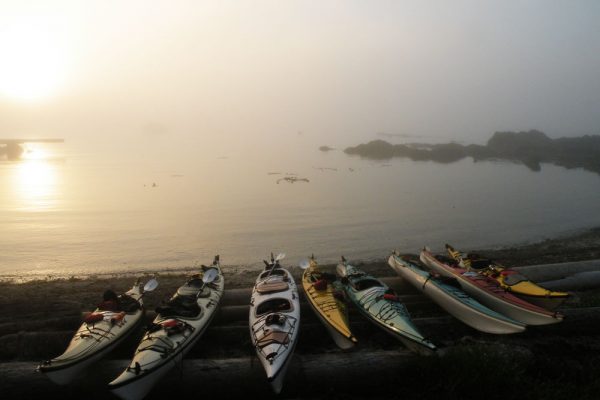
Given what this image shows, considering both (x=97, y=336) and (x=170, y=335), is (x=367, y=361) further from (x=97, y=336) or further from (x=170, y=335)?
(x=97, y=336)

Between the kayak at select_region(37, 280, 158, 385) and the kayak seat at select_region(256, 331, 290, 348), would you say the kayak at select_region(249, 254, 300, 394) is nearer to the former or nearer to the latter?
the kayak seat at select_region(256, 331, 290, 348)

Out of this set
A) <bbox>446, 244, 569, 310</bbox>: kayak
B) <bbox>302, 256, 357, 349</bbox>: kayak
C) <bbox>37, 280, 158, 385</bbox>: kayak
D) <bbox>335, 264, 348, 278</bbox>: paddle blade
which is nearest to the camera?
<bbox>37, 280, 158, 385</bbox>: kayak

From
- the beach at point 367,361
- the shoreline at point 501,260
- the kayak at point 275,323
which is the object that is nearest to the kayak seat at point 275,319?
the kayak at point 275,323

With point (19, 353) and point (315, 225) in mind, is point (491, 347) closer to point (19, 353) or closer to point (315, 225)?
point (19, 353)

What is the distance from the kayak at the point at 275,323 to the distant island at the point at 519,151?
62.9 m

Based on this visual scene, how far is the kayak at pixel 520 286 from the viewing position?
30.7 ft

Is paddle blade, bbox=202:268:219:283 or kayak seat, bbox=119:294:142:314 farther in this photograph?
paddle blade, bbox=202:268:219:283

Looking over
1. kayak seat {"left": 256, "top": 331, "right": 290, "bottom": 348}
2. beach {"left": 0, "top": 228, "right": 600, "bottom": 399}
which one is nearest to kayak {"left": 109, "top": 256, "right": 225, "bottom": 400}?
beach {"left": 0, "top": 228, "right": 600, "bottom": 399}

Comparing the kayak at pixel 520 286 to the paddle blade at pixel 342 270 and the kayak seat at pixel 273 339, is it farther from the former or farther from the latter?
the kayak seat at pixel 273 339

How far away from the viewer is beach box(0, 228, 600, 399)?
22.9 ft

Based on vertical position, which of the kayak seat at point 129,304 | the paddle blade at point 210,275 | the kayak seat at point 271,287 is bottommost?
the kayak seat at point 129,304

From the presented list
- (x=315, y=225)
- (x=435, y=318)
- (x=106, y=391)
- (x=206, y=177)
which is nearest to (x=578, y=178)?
(x=315, y=225)

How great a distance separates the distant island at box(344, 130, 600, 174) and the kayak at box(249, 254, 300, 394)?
206ft

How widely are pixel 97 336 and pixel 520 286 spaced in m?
10.3
